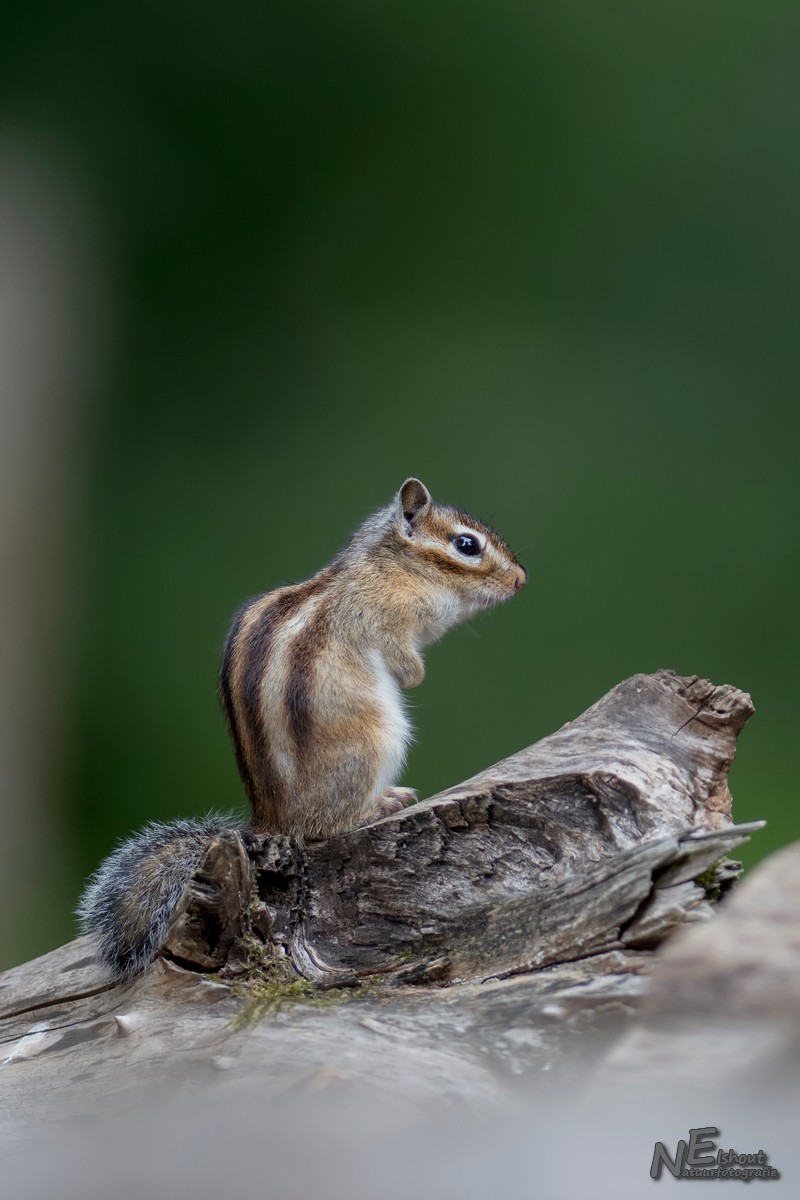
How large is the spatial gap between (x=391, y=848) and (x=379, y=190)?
10.5 ft

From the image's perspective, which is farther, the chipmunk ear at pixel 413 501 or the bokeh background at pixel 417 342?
the bokeh background at pixel 417 342

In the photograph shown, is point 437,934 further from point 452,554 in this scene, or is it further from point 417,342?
point 417,342

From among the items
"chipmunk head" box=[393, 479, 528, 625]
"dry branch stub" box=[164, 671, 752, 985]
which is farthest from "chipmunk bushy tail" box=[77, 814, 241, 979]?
"chipmunk head" box=[393, 479, 528, 625]

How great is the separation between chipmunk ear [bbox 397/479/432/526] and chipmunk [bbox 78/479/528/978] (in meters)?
0.02

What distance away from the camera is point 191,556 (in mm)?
4379

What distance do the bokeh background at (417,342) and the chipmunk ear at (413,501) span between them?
1.65m

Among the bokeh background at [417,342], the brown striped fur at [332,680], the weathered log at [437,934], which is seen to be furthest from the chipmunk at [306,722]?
the bokeh background at [417,342]

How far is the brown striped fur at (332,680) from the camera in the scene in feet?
6.51

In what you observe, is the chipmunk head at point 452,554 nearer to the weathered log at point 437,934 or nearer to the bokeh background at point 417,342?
the weathered log at point 437,934

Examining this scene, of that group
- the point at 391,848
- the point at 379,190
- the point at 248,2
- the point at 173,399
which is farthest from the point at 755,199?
the point at 391,848

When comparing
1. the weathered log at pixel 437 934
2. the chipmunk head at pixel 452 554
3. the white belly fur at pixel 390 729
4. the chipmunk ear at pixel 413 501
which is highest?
the chipmunk ear at pixel 413 501

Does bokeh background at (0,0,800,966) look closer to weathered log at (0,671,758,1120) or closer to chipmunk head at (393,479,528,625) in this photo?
chipmunk head at (393,479,528,625)

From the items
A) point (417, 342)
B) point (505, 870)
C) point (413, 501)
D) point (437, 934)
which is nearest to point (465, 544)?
point (413, 501)

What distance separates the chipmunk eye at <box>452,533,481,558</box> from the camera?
2.47m
